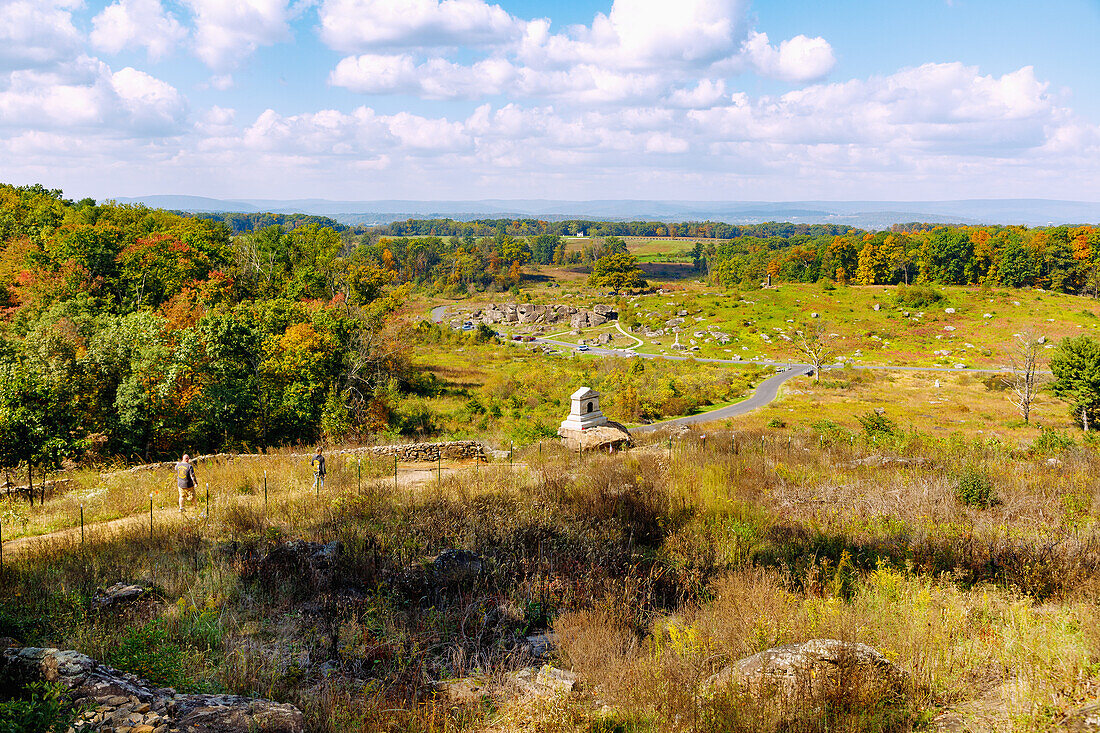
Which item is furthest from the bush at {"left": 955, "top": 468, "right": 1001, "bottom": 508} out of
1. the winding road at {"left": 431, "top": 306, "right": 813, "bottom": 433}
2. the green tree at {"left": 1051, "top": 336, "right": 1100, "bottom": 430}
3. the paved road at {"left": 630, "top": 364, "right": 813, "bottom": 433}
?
the green tree at {"left": 1051, "top": 336, "right": 1100, "bottom": 430}

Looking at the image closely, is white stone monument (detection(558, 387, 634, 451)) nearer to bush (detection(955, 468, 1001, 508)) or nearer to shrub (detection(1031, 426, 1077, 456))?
bush (detection(955, 468, 1001, 508))

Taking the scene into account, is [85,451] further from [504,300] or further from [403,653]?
[504,300]

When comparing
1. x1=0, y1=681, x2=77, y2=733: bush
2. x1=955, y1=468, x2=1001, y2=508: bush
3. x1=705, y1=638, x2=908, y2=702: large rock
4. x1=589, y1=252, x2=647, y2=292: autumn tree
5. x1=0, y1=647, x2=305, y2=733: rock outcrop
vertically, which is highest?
x1=589, y1=252, x2=647, y2=292: autumn tree

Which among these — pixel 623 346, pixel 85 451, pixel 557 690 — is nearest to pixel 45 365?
pixel 85 451

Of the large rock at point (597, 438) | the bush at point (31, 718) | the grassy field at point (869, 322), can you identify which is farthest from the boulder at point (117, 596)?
the grassy field at point (869, 322)

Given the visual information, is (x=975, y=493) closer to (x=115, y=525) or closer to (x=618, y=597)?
(x=618, y=597)

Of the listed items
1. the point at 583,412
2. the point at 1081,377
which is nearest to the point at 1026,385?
the point at 1081,377
